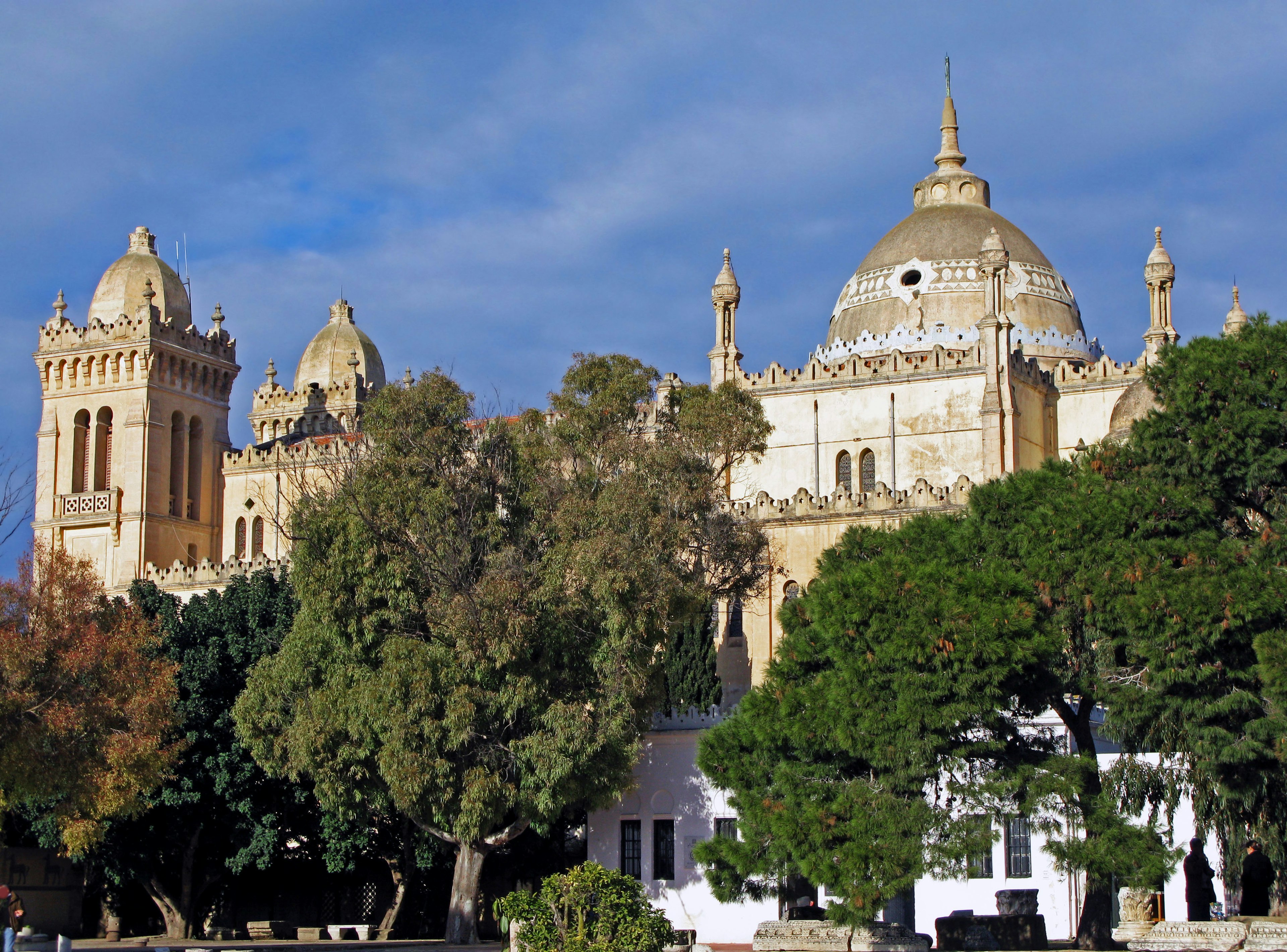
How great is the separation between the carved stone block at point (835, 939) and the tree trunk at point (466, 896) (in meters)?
6.45

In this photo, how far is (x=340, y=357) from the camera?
61.6 meters

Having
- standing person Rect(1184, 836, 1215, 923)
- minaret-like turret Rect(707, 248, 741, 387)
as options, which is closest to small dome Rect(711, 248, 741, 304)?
minaret-like turret Rect(707, 248, 741, 387)

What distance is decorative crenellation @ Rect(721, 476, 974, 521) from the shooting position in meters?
39.6

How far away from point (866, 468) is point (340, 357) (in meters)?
24.2

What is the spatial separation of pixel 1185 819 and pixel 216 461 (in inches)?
1395

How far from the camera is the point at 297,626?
29.5 meters

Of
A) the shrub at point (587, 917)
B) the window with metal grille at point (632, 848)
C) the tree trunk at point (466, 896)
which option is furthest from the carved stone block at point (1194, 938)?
the window with metal grille at point (632, 848)

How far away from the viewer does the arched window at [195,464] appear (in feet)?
176

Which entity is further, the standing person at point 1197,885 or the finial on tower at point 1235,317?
A: the finial on tower at point 1235,317

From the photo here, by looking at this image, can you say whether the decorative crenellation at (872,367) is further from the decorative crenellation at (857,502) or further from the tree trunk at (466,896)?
the tree trunk at (466,896)

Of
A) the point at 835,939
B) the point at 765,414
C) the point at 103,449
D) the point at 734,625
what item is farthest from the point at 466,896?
the point at 103,449

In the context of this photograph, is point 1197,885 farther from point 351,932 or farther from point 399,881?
point 351,932

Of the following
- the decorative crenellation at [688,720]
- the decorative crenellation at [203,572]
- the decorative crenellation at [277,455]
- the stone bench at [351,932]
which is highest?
the decorative crenellation at [277,455]

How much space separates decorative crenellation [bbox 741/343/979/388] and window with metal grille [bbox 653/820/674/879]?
16.4 meters
